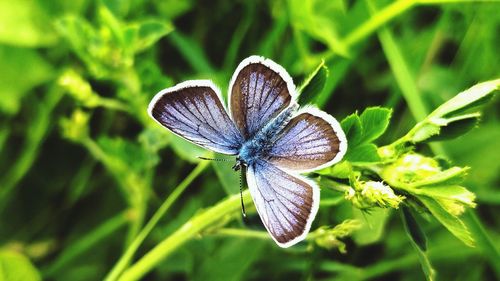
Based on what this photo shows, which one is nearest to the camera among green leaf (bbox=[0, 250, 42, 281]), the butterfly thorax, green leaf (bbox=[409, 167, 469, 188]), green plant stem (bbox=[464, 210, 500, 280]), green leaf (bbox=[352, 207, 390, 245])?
green leaf (bbox=[409, 167, 469, 188])

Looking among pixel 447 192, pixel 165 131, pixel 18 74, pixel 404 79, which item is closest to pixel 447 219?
pixel 447 192

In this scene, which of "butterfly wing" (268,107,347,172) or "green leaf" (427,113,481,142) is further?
"green leaf" (427,113,481,142)

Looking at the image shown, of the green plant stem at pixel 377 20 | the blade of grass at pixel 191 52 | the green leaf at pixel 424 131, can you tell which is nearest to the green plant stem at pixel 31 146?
the blade of grass at pixel 191 52

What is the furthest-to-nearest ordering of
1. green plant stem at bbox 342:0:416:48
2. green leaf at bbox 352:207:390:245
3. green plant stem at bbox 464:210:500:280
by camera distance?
green plant stem at bbox 342:0:416:48 < green plant stem at bbox 464:210:500:280 < green leaf at bbox 352:207:390:245

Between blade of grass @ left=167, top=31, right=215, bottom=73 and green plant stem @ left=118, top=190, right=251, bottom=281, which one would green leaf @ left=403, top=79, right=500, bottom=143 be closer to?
green plant stem @ left=118, top=190, right=251, bottom=281

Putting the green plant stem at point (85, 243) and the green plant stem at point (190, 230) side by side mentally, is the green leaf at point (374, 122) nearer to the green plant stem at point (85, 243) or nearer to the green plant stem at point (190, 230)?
the green plant stem at point (190, 230)

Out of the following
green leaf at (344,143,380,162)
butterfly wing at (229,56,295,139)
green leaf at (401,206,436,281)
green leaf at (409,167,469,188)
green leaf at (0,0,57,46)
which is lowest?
green leaf at (401,206,436,281)

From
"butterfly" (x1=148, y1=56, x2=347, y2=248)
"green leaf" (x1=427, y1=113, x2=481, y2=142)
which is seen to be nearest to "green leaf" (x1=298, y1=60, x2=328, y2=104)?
"butterfly" (x1=148, y1=56, x2=347, y2=248)

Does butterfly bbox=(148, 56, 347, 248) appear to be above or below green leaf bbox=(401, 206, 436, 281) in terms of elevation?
above
